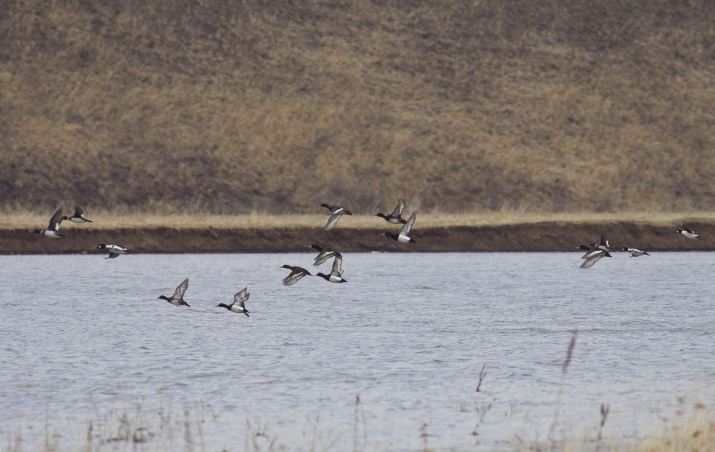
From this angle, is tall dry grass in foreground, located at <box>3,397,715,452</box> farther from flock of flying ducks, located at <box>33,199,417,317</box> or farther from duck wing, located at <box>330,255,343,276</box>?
duck wing, located at <box>330,255,343,276</box>

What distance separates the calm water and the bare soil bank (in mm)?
9457

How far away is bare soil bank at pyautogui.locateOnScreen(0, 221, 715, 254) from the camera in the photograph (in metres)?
37.4

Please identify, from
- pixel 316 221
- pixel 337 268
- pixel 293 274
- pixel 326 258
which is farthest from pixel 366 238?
pixel 293 274

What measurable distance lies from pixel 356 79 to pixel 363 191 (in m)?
11.5

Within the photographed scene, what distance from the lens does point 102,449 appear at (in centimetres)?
943

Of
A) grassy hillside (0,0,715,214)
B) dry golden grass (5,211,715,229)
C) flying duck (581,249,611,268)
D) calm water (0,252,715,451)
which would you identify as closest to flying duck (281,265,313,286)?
calm water (0,252,715,451)

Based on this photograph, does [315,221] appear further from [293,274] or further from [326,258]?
[293,274]

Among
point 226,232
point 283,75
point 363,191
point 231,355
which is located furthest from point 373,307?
point 283,75

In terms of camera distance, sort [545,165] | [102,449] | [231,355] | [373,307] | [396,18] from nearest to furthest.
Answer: [102,449] → [231,355] → [373,307] → [545,165] → [396,18]

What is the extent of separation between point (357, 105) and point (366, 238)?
2831cm

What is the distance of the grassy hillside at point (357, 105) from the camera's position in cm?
5838

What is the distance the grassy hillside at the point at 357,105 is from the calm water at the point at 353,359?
99.5 ft

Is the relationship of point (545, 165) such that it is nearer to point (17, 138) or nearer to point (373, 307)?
point (17, 138)

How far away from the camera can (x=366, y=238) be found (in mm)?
38062
